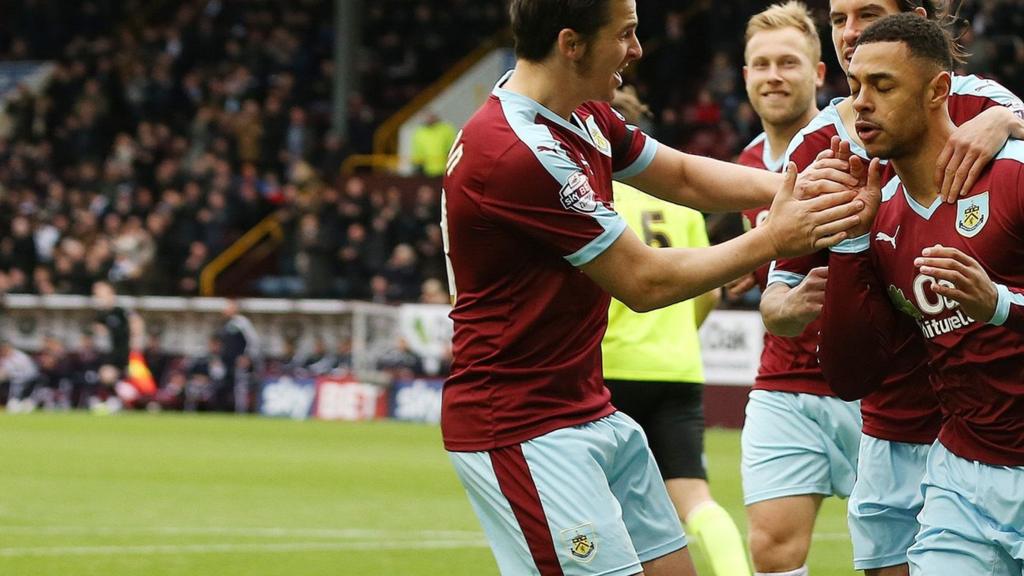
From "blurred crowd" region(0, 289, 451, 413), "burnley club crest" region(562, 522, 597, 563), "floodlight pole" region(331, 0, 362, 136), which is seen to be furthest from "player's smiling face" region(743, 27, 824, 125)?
"floodlight pole" region(331, 0, 362, 136)

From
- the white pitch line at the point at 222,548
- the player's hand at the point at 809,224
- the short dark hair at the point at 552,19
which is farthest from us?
the white pitch line at the point at 222,548

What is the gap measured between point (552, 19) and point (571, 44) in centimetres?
8

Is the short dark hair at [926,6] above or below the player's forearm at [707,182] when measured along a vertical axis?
above

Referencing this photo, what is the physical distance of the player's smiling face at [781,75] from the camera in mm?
6719

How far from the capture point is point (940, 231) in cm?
455

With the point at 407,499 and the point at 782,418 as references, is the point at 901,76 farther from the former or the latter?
the point at 407,499

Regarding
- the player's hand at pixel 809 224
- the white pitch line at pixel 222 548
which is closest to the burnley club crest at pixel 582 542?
the player's hand at pixel 809 224

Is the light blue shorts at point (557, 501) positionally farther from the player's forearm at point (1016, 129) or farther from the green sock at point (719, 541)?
the green sock at point (719, 541)

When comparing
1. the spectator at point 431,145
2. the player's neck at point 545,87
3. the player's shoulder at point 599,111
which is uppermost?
the player's neck at point 545,87

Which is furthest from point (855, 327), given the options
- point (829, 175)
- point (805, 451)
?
point (805, 451)

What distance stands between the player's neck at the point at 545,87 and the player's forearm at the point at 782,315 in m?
0.98

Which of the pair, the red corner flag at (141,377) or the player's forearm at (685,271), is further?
the red corner flag at (141,377)

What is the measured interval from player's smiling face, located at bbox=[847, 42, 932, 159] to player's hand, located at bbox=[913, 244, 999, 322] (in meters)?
0.41

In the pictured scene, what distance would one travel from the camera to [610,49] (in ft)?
14.8
